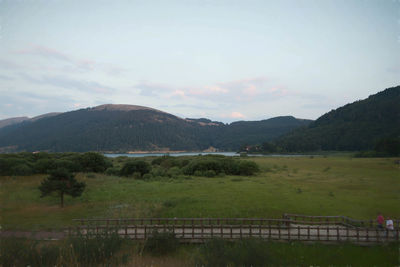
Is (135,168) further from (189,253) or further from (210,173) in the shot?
(189,253)

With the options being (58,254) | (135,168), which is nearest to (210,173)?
(135,168)

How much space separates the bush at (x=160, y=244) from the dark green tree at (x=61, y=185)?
18324 millimetres

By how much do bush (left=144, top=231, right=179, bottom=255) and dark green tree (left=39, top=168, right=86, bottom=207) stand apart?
18.3 metres

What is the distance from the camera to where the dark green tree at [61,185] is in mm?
29361

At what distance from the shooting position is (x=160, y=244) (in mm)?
16516

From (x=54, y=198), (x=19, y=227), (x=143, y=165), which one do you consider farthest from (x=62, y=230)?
(x=143, y=165)

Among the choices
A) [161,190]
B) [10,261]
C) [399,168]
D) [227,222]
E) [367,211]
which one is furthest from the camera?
[399,168]

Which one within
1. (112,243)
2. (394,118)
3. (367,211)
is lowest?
(367,211)

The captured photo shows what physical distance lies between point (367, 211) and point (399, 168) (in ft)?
145

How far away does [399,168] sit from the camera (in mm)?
59938

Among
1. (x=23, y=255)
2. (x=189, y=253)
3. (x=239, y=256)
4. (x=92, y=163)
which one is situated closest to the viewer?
(x=23, y=255)

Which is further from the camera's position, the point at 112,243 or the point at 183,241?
the point at 183,241

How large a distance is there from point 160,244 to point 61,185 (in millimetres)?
19443

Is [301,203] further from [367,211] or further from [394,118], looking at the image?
[394,118]
